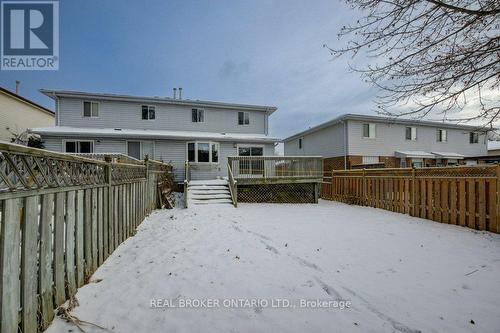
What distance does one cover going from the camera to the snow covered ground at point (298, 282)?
2.42 metres

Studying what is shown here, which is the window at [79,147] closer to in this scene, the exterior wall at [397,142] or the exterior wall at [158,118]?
the exterior wall at [158,118]

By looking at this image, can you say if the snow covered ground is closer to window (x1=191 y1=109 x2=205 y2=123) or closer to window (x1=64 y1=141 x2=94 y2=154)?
window (x1=64 y1=141 x2=94 y2=154)

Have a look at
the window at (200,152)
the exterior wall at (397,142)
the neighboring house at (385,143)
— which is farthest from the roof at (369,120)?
the window at (200,152)

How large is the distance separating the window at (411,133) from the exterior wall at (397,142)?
279 mm

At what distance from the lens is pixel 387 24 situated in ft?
10.1

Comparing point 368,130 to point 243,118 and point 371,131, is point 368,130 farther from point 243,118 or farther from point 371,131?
point 243,118

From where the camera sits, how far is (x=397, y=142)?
19500 mm

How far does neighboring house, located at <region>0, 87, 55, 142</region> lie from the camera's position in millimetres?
17436

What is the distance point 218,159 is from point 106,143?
7.20m

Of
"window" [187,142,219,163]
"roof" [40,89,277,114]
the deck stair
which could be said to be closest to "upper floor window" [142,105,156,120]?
"roof" [40,89,277,114]

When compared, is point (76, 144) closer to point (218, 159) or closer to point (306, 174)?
point (218, 159)

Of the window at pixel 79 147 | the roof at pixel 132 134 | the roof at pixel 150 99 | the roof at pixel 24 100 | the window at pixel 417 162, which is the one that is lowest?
the window at pixel 417 162

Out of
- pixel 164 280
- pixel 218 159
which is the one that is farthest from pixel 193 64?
pixel 164 280

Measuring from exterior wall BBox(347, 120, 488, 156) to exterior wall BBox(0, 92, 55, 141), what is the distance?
85.1 ft
